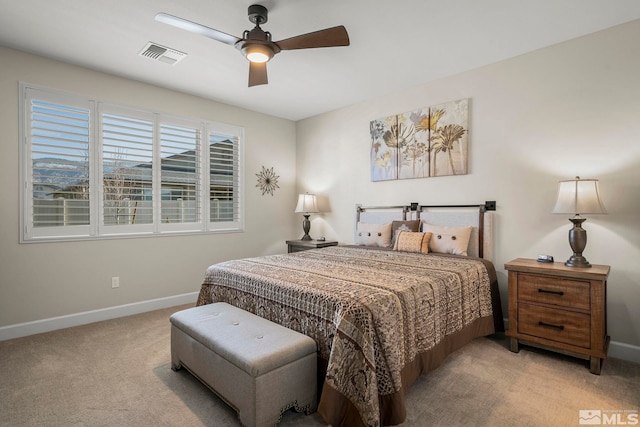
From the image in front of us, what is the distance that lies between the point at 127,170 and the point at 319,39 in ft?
9.05

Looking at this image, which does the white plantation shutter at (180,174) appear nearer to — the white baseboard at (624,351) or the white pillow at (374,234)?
the white pillow at (374,234)

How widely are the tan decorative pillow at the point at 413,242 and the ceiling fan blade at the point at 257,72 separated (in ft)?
7.08

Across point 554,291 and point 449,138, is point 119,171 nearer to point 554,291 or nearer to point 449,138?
point 449,138

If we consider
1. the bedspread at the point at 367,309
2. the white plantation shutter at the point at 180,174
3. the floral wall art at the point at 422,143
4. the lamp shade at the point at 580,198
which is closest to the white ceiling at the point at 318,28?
the floral wall art at the point at 422,143

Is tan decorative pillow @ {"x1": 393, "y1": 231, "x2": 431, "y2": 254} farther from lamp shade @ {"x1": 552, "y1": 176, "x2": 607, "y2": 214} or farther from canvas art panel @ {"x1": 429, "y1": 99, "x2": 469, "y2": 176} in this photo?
lamp shade @ {"x1": 552, "y1": 176, "x2": 607, "y2": 214}

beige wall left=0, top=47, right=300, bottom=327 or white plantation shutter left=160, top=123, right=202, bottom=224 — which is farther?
white plantation shutter left=160, top=123, right=202, bottom=224

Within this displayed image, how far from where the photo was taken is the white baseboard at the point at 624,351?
260 cm

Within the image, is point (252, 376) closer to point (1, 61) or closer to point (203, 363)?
point (203, 363)

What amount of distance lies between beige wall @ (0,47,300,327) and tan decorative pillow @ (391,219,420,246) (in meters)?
2.13

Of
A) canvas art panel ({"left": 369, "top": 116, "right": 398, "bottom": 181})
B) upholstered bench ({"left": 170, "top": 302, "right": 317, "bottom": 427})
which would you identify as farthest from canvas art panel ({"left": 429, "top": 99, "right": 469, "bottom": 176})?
upholstered bench ({"left": 170, "top": 302, "right": 317, "bottom": 427})

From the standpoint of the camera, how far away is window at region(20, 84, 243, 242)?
3232 millimetres

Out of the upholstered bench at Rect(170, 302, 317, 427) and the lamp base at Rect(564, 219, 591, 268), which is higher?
the lamp base at Rect(564, 219, 591, 268)

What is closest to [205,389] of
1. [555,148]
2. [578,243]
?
[578,243]

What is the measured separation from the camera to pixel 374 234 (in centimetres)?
400
